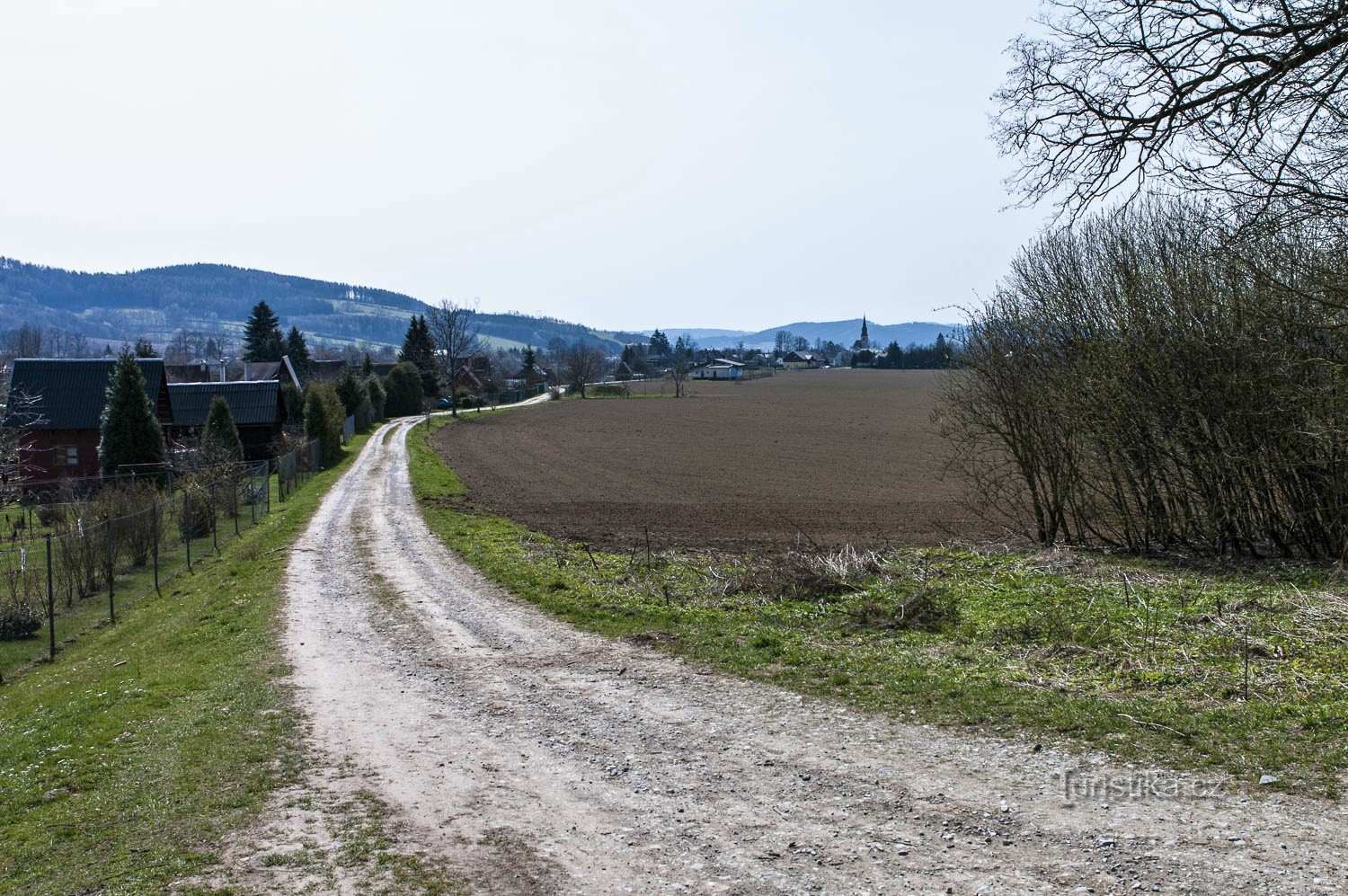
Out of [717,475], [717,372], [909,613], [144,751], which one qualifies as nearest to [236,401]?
[717,475]

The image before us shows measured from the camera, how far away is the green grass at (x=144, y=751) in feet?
20.7

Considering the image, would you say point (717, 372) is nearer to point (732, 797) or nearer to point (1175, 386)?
point (1175, 386)

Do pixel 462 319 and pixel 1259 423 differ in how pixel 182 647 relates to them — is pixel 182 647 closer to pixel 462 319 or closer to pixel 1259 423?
pixel 1259 423

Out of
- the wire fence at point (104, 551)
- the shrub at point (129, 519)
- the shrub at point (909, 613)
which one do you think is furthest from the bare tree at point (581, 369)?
the shrub at point (909, 613)

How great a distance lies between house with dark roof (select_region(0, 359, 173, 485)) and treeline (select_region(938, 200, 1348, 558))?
39.7m

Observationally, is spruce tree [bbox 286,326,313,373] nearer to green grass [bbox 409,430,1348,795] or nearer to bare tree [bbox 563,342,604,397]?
bare tree [bbox 563,342,604,397]

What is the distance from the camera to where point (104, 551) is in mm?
20328

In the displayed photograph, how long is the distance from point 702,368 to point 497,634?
581ft

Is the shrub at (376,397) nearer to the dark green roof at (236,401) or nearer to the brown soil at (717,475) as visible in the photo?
the brown soil at (717,475)

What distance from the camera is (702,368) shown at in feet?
618

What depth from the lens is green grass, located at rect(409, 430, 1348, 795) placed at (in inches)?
291

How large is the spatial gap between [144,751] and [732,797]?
5.71 m

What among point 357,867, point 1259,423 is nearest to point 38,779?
point 357,867

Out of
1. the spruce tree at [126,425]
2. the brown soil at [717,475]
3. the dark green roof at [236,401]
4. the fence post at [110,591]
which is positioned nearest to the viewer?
the fence post at [110,591]
